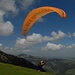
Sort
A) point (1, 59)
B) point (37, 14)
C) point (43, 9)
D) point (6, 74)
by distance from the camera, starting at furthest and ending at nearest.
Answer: point (1, 59), point (6, 74), point (37, 14), point (43, 9)

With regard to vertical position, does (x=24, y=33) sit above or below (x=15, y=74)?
above

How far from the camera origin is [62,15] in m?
17.2

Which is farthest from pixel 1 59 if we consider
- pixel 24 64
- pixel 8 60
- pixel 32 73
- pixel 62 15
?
pixel 62 15

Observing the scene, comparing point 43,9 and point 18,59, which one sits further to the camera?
point 18,59

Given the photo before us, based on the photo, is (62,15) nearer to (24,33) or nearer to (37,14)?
(37,14)

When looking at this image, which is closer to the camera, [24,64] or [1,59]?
[1,59]

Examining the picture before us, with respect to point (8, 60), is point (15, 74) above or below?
below

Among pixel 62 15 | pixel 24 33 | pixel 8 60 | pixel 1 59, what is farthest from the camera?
pixel 8 60

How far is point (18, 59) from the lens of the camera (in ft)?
312

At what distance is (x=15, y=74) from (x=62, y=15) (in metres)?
22.4

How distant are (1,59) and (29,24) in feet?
179

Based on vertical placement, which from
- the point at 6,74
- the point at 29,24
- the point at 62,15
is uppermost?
the point at 29,24

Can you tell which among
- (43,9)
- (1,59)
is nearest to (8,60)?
(1,59)

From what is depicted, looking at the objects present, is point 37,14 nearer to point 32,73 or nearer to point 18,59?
point 32,73
